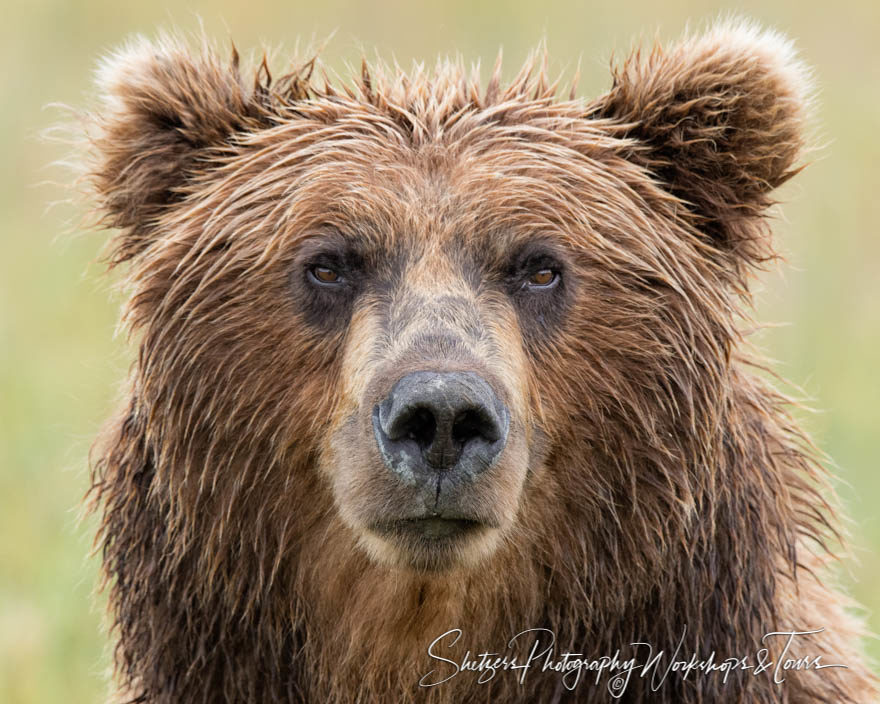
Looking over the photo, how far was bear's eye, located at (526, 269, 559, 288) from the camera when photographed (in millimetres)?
4906

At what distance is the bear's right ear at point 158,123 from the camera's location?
5.15 metres

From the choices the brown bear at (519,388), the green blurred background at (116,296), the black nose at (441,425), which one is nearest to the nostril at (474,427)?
the black nose at (441,425)

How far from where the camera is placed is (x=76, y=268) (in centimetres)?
1316

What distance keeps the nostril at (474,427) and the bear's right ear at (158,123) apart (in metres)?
1.52

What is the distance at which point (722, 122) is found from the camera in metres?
5.05

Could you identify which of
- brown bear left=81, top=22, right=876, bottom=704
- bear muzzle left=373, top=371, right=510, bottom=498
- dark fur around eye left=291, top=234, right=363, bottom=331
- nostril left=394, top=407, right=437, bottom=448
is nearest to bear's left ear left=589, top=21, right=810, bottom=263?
brown bear left=81, top=22, right=876, bottom=704

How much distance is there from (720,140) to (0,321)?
8138 millimetres

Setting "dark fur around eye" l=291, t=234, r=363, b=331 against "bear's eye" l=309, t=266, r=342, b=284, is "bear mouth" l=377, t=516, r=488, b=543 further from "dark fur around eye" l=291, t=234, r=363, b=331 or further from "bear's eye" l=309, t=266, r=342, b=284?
"bear's eye" l=309, t=266, r=342, b=284

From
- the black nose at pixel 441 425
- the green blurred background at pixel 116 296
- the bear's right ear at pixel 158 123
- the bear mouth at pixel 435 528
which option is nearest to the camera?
the black nose at pixel 441 425

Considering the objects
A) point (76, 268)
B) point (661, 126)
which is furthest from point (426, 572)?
point (76, 268)

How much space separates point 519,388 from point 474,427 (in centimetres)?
39
